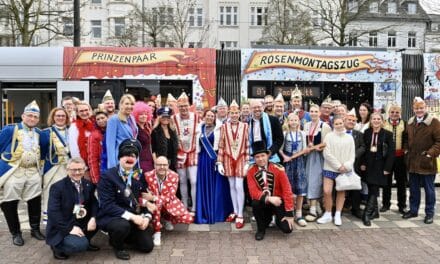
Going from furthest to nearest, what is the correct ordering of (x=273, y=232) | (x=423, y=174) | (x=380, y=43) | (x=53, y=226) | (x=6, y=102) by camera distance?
(x=380, y=43)
(x=6, y=102)
(x=423, y=174)
(x=273, y=232)
(x=53, y=226)

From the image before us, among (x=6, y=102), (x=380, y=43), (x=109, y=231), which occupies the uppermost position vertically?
(x=380, y=43)

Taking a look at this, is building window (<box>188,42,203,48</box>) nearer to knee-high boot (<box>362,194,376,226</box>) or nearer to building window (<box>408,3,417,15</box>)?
building window (<box>408,3,417,15</box>)

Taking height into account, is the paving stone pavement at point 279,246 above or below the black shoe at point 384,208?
below

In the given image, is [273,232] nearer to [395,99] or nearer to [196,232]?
[196,232]

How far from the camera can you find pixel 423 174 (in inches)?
241

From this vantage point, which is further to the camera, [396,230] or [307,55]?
[307,55]

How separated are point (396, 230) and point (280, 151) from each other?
190 centimetres

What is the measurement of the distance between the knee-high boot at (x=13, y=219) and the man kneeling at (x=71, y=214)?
2.65ft

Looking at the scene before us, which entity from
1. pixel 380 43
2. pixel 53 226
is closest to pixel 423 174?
pixel 53 226

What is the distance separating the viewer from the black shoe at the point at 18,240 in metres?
5.19

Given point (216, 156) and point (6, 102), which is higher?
point (6, 102)

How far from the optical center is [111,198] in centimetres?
478

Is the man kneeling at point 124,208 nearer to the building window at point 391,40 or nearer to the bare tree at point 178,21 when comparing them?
the bare tree at point 178,21

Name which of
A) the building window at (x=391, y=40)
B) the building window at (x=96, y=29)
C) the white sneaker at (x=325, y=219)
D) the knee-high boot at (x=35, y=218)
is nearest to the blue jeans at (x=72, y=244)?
the knee-high boot at (x=35, y=218)
